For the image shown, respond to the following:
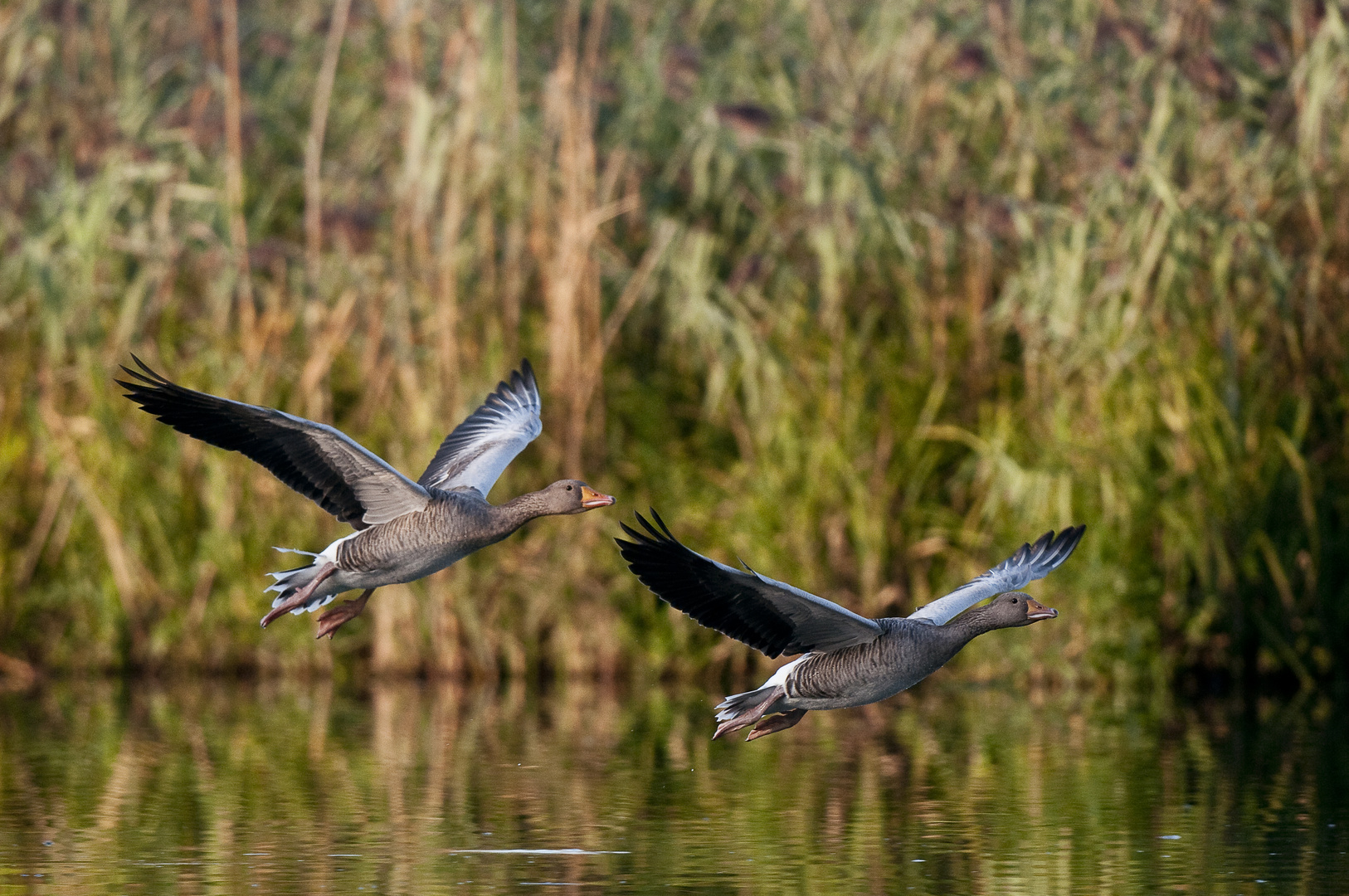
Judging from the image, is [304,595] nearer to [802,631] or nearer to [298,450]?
[298,450]

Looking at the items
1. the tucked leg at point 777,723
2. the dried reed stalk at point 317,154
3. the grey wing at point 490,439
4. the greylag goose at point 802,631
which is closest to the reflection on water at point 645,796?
the tucked leg at point 777,723

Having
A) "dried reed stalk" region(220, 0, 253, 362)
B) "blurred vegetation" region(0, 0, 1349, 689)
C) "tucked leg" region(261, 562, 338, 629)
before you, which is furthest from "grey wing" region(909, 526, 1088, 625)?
"dried reed stalk" region(220, 0, 253, 362)

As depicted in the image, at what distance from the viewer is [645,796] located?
10898 millimetres

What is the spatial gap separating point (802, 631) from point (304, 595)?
2270 millimetres

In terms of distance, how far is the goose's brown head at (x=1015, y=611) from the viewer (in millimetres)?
8820

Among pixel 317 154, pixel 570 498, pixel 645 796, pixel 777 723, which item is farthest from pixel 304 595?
pixel 317 154

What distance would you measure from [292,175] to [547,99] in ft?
8.41

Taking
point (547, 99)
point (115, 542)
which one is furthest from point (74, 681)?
point (547, 99)

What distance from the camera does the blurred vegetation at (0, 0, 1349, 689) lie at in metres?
14.8

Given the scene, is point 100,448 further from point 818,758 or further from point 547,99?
point 818,758

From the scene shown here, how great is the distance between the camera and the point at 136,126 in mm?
17281

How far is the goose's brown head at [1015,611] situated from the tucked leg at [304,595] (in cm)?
288

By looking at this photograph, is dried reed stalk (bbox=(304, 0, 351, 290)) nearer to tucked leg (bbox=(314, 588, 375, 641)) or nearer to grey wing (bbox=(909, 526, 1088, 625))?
tucked leg (bbox=(314, 588, 375, 641))

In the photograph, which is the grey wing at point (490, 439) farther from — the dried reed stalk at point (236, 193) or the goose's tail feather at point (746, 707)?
the dried reed stalk at point (236, 193)
